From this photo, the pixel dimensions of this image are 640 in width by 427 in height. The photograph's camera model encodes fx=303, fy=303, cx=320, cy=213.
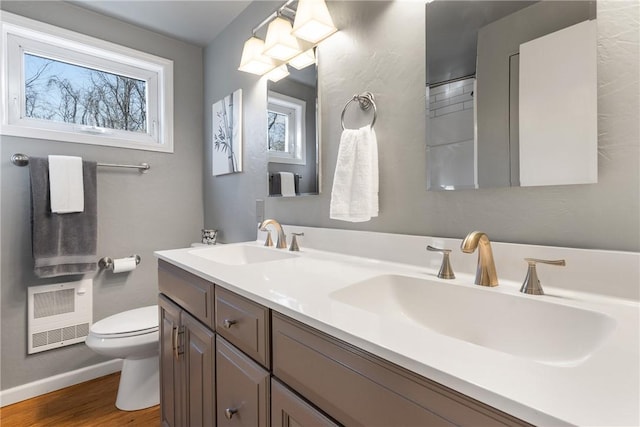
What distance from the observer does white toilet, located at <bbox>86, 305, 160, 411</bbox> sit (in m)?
1.52

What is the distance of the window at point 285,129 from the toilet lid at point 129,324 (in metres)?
1.11

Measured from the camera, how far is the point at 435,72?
3.20 feet

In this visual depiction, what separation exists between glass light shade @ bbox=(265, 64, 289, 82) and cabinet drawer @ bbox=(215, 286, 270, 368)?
118cm

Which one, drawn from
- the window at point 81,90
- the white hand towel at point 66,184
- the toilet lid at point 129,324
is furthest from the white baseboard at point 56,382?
the window at point 81,90

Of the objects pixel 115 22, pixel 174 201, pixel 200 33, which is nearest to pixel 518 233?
pixel 174 201

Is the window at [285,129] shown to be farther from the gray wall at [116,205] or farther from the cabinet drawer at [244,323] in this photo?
the gray wall at [116,205]

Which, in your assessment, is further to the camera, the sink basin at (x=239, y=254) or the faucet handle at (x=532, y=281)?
the sink basin at (x=239, y=254)

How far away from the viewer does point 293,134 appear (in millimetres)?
1538

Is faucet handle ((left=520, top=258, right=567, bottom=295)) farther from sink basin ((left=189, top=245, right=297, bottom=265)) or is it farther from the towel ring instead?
sink basin ((left=189, top=245, right=297, bottom=265))

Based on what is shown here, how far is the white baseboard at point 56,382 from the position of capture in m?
1.68

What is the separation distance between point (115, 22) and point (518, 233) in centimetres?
257

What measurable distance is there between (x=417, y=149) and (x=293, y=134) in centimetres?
71

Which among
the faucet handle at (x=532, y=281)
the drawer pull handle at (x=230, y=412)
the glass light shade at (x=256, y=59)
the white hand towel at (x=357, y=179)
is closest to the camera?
the faucet handle at (x=532, y=281)

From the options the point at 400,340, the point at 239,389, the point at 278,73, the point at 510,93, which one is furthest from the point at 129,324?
the point at 510,93
